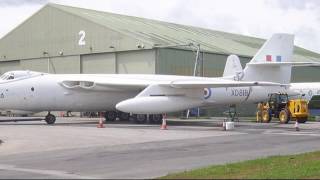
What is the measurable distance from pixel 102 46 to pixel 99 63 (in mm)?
1617

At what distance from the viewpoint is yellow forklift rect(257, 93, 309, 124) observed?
3484 centimetres

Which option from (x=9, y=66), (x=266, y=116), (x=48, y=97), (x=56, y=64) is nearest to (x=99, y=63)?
(x=56, y=64)

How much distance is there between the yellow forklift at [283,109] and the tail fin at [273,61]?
1.32 metres

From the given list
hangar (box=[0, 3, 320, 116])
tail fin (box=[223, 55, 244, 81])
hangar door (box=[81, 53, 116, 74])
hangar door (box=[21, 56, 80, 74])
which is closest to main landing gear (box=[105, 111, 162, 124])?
tail fin (box=[223, 55, 244, 81])

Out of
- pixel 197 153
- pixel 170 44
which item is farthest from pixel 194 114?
pixel 197 153

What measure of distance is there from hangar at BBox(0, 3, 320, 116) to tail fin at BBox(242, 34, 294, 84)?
10324 millimetres

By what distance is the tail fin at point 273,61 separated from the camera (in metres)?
36.2

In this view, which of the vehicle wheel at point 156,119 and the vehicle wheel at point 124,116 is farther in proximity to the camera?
the vehicle wheel at point 124,116

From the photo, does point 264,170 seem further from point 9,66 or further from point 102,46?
point 9,66

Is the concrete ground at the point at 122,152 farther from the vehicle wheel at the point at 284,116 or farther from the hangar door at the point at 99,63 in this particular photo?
the hangar door at the point at 99,63

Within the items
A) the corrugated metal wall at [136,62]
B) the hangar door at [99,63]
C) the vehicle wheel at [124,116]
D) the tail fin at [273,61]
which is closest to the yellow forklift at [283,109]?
the tail fin at [273,61]

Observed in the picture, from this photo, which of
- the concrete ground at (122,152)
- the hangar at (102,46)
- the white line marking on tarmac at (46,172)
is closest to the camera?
the white line marking on tarmac at (46,172)

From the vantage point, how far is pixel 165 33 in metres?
51.8

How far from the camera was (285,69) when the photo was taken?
36.5 metres
